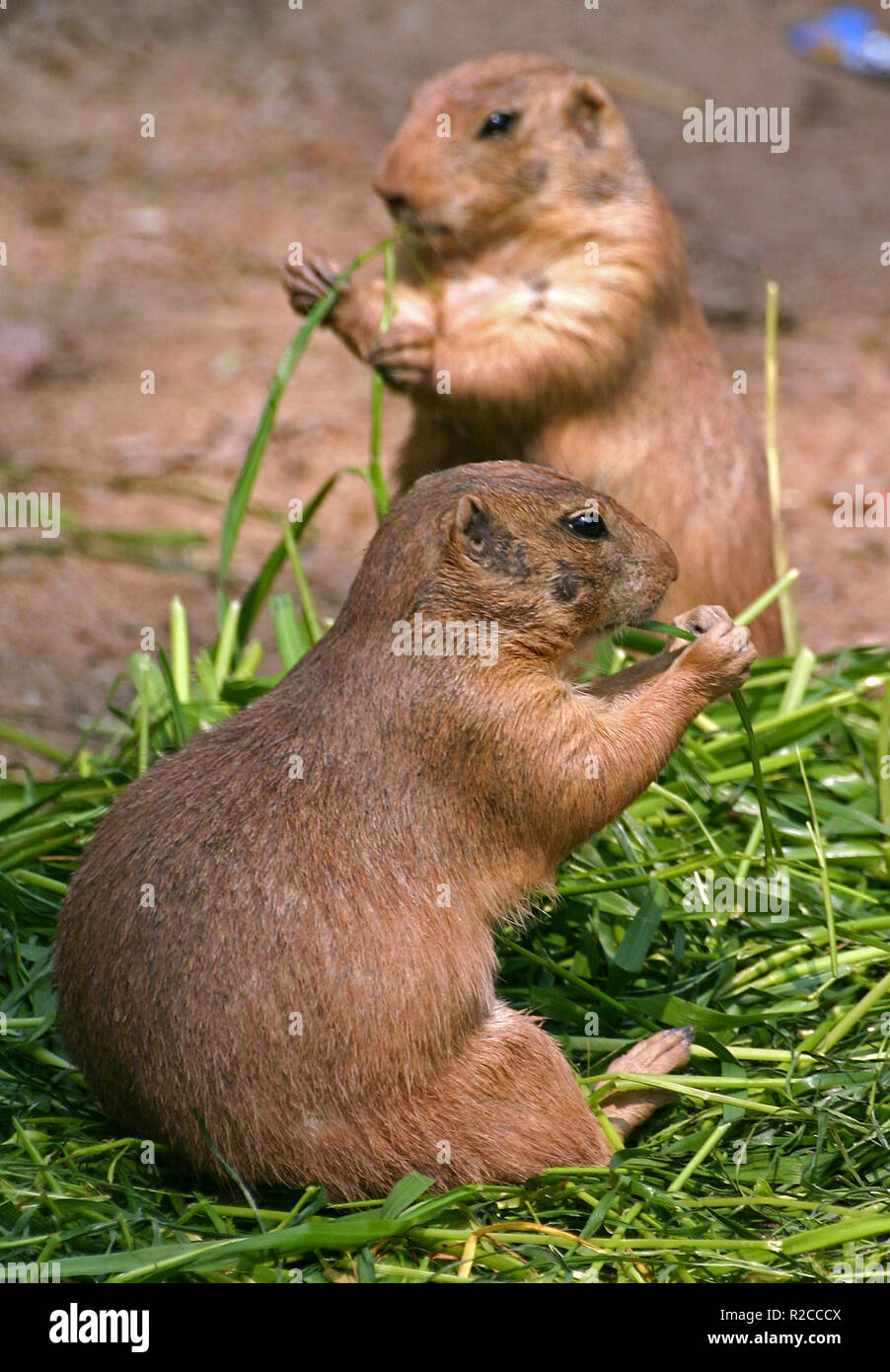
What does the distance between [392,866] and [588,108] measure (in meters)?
3.33

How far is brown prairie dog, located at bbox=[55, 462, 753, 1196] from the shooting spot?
325 centimetres

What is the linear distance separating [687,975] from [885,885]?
75cm

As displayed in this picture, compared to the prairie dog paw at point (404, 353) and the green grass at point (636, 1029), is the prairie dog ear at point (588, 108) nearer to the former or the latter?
the prairie dog paw at point (404, 353)

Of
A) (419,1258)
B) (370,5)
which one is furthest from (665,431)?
(370,5)

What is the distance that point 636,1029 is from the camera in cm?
401

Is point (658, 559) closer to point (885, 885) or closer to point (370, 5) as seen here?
point (885, 885)

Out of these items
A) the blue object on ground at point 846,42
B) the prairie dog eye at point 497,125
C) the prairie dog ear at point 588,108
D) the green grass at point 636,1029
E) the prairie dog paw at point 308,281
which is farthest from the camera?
the blue object on ground at point 846,42

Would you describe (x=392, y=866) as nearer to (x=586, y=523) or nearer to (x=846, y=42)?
(x=586, y=523)

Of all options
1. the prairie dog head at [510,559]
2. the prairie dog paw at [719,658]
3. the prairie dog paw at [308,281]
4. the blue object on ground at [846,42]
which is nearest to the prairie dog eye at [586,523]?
the prairie dog head at [510,559]

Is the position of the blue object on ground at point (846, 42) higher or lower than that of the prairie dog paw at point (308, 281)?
higher

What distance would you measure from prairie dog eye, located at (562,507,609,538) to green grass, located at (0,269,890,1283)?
892mm

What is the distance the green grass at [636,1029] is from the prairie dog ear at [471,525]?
3.19ft

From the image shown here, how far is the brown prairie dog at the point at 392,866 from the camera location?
3254 mm

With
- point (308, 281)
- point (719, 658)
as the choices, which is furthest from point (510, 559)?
point (308, 281)
